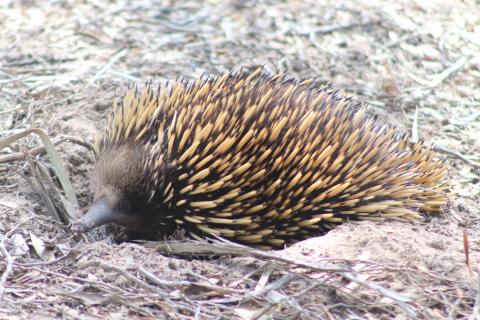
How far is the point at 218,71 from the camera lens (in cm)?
571

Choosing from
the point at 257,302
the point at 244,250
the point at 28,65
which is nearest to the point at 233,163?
the point at 244,250

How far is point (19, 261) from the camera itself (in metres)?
3.18

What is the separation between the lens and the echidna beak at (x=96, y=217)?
3.46m

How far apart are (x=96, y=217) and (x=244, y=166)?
2.42ft

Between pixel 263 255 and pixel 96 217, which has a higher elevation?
pixel 263 255

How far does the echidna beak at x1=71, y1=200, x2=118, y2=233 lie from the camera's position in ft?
11.4

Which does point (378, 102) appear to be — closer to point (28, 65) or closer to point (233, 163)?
point (233, 163)

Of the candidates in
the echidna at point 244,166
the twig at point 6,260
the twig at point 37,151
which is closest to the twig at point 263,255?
the echidna at point 244,166

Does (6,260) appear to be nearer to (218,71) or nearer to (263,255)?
(263,255)

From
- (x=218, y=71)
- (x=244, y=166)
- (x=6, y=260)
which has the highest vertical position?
(x=244, y=166)

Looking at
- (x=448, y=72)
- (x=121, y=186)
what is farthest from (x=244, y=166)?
(x=448, y=72)

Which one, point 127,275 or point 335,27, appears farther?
point 335,27

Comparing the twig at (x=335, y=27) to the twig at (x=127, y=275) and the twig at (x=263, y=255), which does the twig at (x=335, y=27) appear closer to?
the twig at (x=263, y=255)

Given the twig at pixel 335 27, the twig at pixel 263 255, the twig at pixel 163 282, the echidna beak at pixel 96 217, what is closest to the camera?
the twig at pixel 263 255
